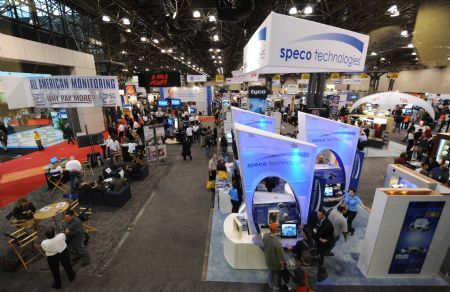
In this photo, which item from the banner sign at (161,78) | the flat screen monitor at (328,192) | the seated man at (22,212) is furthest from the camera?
the banner sign at (161,78)

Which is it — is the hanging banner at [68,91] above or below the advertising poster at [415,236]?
above

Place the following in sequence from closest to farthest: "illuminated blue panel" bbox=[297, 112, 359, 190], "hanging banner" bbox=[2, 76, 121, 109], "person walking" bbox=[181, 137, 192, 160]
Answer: "illuminated blue panel" bbox=[297, 112, 359, 190], "hanging banner" bbox=[2, 76, 121, 109], "person walking" bbox=[181, 137, 192, 160]

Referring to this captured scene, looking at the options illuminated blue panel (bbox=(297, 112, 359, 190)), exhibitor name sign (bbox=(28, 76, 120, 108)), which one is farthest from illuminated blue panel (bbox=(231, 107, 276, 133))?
exhibitor name sign (bbox=(28, 76, 120, 108))

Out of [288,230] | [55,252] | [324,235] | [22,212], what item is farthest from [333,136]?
[22,212]

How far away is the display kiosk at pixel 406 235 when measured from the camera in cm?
385

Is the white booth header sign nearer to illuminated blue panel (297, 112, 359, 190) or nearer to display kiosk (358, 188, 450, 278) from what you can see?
display kiosk (358, 188, 450, 278)

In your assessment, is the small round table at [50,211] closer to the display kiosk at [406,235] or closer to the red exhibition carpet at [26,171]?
the red exhibition carpet at [26,171]

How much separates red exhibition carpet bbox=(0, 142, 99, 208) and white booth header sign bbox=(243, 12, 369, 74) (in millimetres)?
8869

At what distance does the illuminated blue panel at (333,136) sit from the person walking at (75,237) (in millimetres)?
5825

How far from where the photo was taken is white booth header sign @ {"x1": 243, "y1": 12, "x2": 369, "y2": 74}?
2.51 m

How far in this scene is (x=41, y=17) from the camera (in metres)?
10.2

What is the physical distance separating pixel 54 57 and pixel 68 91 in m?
5.02

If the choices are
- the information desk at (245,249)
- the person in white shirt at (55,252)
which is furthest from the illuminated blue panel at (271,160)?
the person in white shirt at (55,252)

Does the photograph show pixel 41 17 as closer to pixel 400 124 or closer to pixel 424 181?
pixel 424 181
